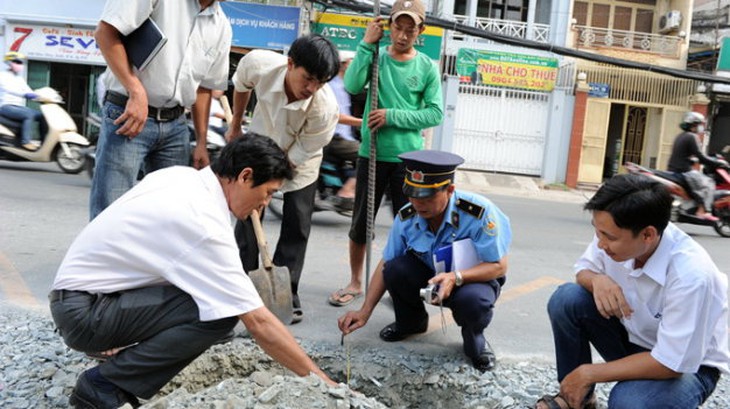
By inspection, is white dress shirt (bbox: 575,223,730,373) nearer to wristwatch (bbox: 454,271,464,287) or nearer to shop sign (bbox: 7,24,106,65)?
wristwatch (bbox: 454,271,464,287)

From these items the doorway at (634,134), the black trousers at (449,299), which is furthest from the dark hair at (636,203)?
the doorway at (634,134)

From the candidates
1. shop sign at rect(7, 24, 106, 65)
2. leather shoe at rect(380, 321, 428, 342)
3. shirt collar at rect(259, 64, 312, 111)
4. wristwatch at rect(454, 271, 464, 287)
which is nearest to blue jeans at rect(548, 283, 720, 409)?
wristwatch at rect(454, 271, 464, 287)

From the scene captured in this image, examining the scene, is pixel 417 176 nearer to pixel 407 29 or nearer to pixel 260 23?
pixel 407 29

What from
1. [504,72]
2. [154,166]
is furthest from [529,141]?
[154,166]

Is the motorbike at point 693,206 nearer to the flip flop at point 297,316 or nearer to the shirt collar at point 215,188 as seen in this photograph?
the flip flop at point 297,316

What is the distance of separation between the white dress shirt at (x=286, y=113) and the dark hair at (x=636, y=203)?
1.65 meters

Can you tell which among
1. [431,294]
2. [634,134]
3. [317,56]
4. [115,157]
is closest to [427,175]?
[431,294]

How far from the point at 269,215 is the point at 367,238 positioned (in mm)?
3352

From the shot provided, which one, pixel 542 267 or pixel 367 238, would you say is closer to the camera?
pixel 367 238

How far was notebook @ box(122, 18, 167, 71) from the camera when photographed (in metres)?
2.91

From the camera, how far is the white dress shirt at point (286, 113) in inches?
136

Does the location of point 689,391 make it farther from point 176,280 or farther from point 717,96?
point 717,96

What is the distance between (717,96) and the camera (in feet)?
56.1

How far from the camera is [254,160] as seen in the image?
2.34 meters
